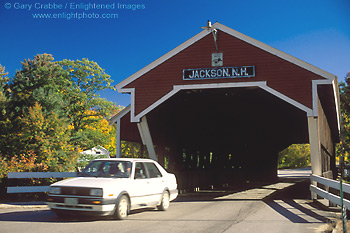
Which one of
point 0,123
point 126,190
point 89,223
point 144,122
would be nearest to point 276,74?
point 144,122

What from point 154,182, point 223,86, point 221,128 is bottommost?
point 154,182

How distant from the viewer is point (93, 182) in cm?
919

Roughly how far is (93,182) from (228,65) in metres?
9.16

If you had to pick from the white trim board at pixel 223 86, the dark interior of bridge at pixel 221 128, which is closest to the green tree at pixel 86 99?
the dark interior of bridge at pixel 221 128

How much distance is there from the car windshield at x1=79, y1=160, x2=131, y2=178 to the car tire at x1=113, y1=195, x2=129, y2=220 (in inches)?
28.2

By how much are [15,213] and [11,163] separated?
4677 millimetres

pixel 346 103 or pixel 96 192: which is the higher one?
pixel 346 103

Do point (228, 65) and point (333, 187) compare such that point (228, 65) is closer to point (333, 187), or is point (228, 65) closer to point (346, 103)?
point (333, 187)

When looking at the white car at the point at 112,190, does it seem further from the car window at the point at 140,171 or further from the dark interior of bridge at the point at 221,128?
the dark interior of bridge at the point at 221,128

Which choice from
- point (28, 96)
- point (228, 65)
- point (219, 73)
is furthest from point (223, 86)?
point (28, 96)

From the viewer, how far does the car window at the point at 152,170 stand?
11016 mm

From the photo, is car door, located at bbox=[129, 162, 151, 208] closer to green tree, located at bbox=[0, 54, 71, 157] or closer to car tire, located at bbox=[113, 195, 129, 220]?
car tire, located at bbox=[113, 195, 129, 220]

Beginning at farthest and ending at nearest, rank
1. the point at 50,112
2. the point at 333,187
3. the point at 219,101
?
the point at 50,112 → the point at 219,101 → the point at 333,187

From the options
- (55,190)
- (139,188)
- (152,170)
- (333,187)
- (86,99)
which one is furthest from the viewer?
(86,99)
